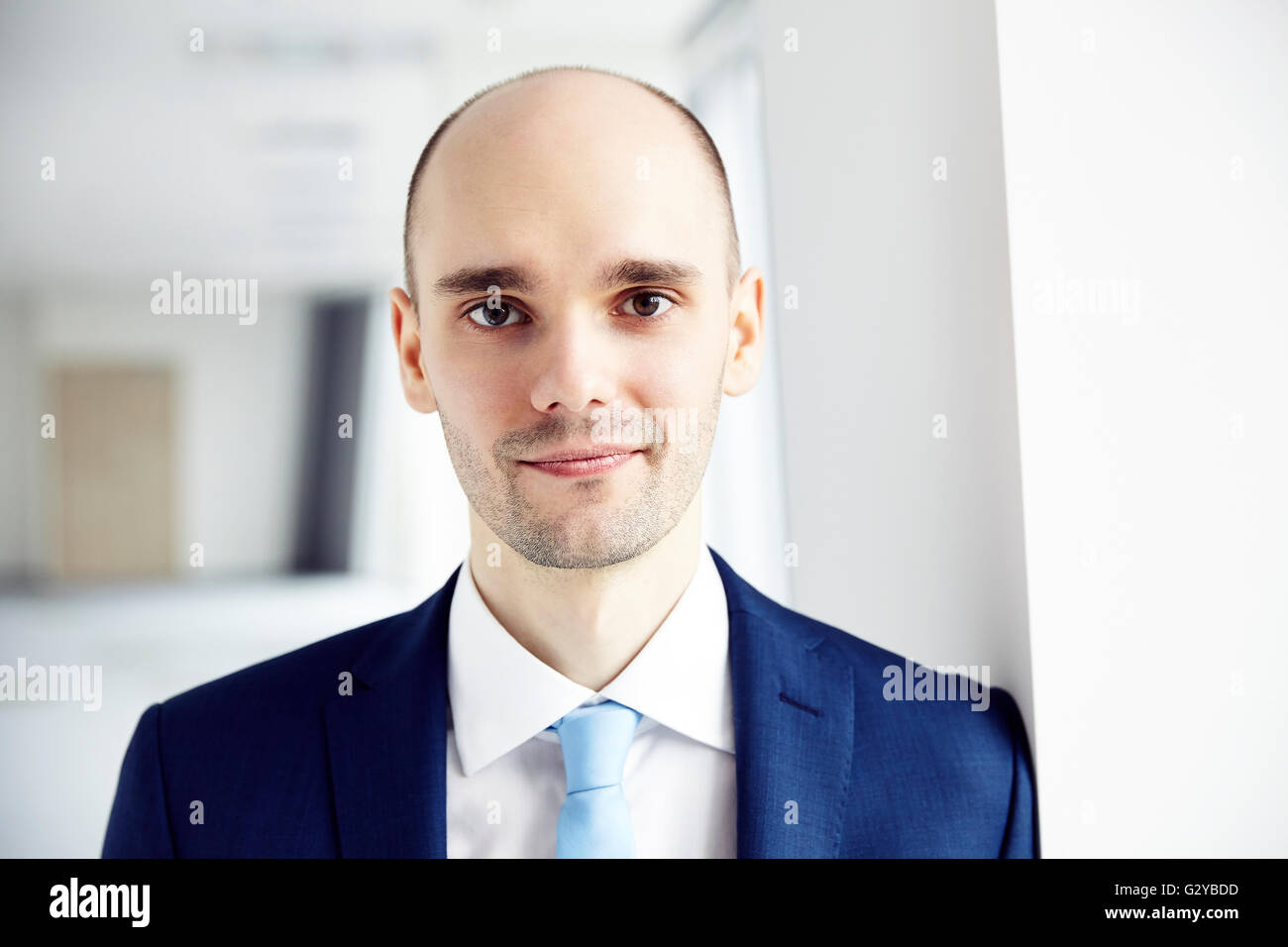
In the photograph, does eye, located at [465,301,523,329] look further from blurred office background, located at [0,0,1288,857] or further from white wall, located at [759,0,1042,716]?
white wall, located at [759,0,1042,716]

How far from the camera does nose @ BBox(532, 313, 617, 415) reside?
1392mm

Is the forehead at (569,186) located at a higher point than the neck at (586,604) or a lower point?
higher

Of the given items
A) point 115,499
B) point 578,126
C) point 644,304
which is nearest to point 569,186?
point 578,126

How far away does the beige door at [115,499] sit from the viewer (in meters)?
1.85

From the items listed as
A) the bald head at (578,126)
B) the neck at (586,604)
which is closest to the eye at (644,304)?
the bald head at (578,126)

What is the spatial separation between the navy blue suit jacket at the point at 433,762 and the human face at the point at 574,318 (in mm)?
291

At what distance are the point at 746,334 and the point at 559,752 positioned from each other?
76cm

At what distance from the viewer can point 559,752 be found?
1.49 meters

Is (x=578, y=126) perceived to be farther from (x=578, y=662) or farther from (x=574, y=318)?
(x=578, y=662)

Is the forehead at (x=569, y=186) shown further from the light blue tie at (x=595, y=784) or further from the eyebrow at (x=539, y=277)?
the light blue tie at (x=595, y=784)

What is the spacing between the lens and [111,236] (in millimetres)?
1862

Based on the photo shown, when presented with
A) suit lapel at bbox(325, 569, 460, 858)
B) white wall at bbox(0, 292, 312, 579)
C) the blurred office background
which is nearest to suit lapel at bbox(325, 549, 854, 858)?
suit lapel at bbox(325, 569, 460, 858)

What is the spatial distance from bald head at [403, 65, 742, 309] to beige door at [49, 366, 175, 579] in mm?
698
